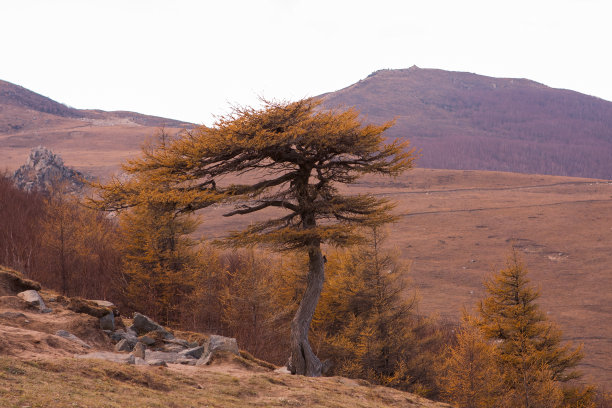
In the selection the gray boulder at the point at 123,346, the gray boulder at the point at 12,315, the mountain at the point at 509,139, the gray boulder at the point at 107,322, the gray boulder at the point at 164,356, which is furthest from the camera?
the mountain at the point at 509,139

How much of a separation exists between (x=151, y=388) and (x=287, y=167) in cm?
965

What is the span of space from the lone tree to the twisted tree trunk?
0.11 feet

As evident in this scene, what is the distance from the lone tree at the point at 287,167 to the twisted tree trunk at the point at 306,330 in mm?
33

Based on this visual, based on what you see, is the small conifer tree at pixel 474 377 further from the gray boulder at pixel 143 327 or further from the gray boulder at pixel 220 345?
the gray boulder at pixel 143 327

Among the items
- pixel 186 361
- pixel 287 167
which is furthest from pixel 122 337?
pixel 287 167

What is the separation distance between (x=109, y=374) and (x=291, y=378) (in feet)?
15.9

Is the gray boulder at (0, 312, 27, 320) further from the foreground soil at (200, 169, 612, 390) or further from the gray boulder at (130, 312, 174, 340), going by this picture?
the foreground soil at (200, 169, 612, 390)

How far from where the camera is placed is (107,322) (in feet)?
49.1

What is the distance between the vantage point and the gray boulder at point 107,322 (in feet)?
48.6

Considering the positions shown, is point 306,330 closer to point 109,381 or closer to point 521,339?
point 109,381

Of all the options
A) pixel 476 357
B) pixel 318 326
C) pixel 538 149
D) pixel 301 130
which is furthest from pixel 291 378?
pixel 538 149

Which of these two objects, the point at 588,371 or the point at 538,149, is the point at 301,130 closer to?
the point at 588,371

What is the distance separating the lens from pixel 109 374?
30.0ft

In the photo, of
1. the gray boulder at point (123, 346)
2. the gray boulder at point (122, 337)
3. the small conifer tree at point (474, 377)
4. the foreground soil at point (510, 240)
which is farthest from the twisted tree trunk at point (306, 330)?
the foreground soil at point (510, 240)
